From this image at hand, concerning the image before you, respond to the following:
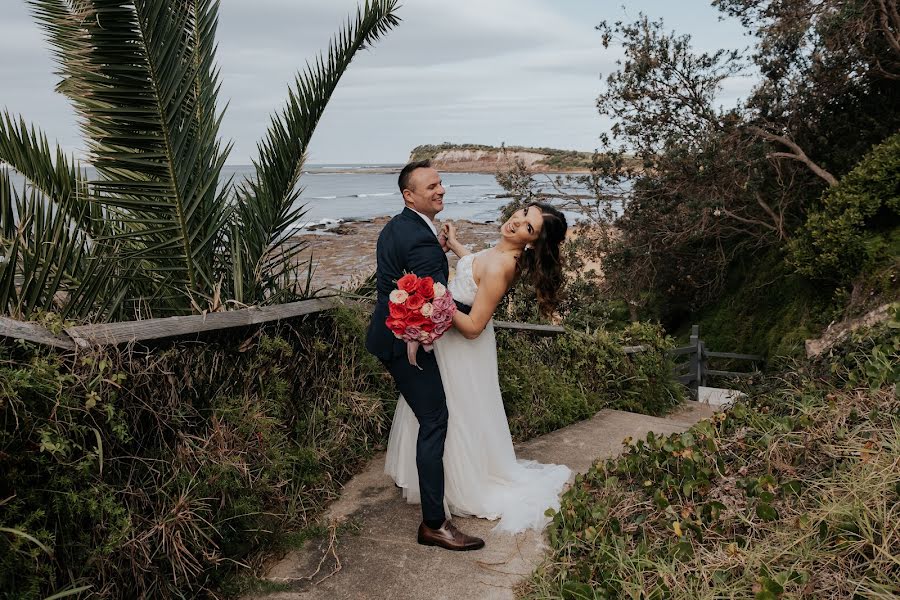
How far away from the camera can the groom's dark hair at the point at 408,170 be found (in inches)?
135

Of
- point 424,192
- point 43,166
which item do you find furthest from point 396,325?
point 43,166

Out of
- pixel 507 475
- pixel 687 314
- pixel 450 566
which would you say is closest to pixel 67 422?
pixel 450 566

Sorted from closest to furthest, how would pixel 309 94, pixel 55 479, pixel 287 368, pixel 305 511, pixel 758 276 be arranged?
pixel 55 479
pixel 305 511
pixel 287 368
pixel 309 94
pixel 758 276

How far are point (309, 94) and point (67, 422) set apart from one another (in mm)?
2504

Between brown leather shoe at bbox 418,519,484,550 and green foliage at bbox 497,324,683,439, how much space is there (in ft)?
6.79

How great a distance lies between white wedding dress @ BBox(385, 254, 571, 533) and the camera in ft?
12.3

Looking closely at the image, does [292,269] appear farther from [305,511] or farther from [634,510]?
[634,510]

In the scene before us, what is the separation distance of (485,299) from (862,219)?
31.5 ft

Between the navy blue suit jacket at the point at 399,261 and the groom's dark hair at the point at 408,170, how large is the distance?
5.6 inches

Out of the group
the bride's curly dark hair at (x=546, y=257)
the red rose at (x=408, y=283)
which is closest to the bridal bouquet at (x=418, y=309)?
the red rose at (x=408, y=283)

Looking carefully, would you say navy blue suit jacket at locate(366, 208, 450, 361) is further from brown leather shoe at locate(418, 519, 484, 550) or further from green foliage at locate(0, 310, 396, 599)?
brown leather shoe at locate(418, 519, 484, 550)

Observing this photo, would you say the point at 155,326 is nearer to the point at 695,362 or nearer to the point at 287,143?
the point at 287,143

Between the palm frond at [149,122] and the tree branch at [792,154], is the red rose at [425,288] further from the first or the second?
the tree branch at [792,154]

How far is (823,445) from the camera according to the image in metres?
3.16
